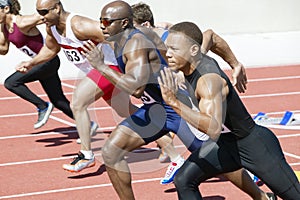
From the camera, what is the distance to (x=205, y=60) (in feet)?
17.5

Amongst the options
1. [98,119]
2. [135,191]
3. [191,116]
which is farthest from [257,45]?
[191,116]

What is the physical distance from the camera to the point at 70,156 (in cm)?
875

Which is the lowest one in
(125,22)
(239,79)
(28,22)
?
(28,22)

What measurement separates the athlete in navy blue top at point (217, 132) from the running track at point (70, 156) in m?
1.53

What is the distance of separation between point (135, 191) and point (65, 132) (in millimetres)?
2851

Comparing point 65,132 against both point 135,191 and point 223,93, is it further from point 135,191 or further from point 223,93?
point 223,93

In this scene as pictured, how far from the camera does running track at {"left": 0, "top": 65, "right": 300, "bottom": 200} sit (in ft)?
24.0

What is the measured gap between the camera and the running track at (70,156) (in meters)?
7.32

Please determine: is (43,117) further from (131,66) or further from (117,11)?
(131,66)

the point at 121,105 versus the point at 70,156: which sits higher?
the point at 121,105

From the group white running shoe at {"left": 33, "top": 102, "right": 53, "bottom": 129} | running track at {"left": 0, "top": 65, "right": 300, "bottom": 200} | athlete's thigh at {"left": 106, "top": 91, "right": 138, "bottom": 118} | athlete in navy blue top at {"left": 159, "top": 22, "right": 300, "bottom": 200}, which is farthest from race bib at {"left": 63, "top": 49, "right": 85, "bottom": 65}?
athlete in navy blue top at {"left": 159, "top": 22, "right": 300, "bottom": 200}

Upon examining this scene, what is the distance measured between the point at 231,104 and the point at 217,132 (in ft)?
1.25

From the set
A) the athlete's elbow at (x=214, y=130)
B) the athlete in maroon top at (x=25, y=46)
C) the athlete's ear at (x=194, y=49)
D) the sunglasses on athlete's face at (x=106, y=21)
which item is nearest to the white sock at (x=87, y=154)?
the athlete in maroon top at (x=25, y=46)

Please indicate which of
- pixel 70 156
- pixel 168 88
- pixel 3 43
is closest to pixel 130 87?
pixel 168 88
